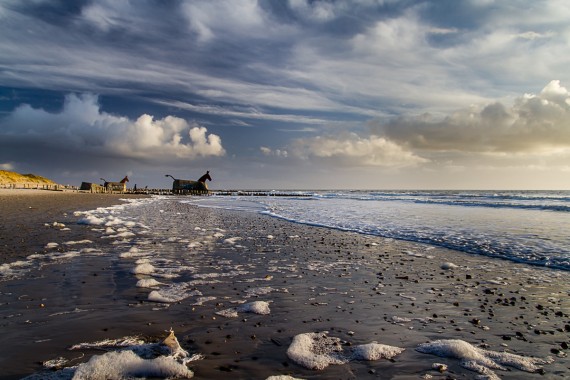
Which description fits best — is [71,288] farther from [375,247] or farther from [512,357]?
[375,247]

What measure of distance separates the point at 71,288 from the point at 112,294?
0.94m

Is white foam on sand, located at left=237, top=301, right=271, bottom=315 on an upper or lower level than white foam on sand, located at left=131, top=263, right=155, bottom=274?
lower

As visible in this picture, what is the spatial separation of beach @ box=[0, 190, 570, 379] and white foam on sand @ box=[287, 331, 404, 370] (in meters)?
0.02

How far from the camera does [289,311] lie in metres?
6.02

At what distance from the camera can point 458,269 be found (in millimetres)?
9688

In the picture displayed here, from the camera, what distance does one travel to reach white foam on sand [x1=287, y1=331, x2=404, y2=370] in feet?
13.8

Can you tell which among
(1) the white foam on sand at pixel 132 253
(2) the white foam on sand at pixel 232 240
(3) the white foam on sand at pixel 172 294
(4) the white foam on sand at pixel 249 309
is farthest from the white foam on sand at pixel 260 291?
(2) the white foam on sand at pixel 232 240

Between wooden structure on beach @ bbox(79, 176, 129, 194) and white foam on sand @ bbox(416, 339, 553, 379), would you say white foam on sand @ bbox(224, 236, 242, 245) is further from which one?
wooden structure on beach @ bbox(79, 176, 129, 194)

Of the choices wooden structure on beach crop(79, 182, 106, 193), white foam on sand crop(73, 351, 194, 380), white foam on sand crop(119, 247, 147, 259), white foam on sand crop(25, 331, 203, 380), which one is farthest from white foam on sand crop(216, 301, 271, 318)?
wooden structure on beach crop(79, 182, 106, 193)

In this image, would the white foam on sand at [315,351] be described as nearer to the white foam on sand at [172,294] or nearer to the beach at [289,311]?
the beach at [289,311]

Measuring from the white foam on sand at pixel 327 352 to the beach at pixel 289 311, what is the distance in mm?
21

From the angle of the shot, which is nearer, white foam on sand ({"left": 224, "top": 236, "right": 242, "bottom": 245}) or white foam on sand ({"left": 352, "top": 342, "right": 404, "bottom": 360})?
white foam on sand ({"left": 352, "top": 342, "right": 404, "bottom": 360})

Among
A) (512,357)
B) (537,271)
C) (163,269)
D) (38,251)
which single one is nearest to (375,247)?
(537,271)

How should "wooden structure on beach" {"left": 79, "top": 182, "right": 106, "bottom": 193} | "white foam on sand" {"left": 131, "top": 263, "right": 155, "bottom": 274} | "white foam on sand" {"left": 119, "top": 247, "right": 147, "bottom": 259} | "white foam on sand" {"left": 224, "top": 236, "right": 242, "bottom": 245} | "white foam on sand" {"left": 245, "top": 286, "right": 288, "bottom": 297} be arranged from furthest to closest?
"wooden structure on beach" {"left": 79, "top": 182, "right": 106, "bottom": 193} < "white foam on sand" {"left": 224, "top": 236, "right": 242, "bottom": 245} < "white foam on sand" {"left": 119, "top": 247, "right": 147, "bottom": 259} < "white foam on sand" {"left": 131, "top": 263, "right": 155, "bottom": 274} < "white foam on sand" {"left": 245, "top": 286, "right": 288, "bottom": 297}
